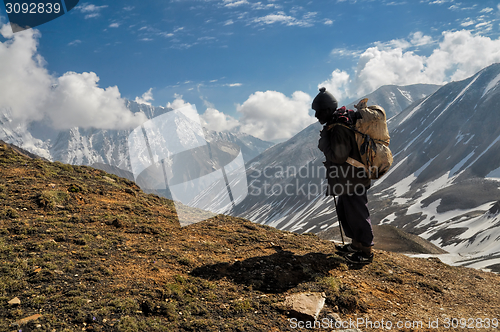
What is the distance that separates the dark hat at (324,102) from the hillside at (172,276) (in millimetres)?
3629

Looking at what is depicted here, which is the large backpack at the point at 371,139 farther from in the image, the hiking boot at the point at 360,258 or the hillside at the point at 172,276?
the hillside at the point at 172,276

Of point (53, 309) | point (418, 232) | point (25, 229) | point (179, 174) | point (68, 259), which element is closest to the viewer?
point (53, 309)

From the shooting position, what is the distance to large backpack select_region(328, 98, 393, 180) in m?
6.77

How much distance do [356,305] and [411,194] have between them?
7909 inches

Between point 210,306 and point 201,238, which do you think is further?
point 201,238

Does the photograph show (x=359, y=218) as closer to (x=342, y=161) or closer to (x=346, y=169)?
(x=346, y=169)

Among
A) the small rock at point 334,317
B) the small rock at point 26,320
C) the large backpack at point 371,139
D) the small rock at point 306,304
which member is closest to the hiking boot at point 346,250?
the large backpack at point 371,139

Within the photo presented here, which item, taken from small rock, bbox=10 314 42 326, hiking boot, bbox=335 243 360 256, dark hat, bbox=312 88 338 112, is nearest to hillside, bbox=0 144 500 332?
small rock, bbox=10 314 42 326

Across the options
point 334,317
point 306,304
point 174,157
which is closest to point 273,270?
point 306,304

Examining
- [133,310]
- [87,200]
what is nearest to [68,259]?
[133,310]

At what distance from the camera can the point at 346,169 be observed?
709cm

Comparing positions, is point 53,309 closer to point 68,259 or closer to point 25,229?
point 68,259

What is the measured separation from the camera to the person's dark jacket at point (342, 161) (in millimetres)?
6762

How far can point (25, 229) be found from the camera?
6.43m
